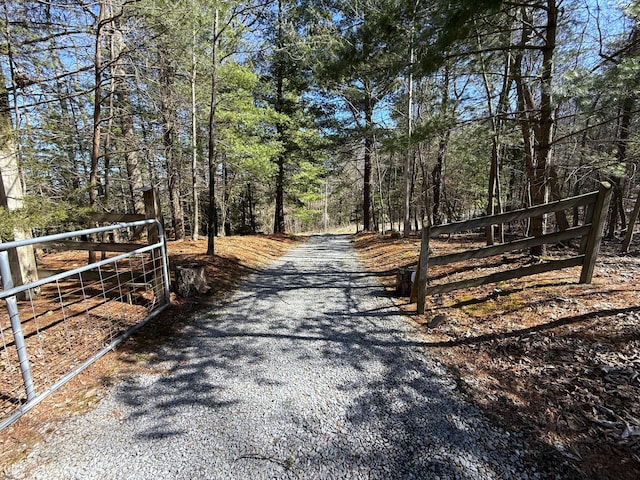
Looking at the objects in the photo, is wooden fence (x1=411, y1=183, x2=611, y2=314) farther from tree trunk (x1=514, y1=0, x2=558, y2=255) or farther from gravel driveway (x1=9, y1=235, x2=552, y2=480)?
tree trunk (x1=514, y1=0, x2=558, y2=255)

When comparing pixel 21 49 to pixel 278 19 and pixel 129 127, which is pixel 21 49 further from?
pixel 278 19

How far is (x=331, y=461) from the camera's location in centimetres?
176

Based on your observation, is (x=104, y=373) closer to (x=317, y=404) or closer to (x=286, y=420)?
(x=286, y=420)

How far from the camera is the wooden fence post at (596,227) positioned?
338 centimetres

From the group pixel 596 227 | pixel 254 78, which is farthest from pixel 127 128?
pixel 596 227

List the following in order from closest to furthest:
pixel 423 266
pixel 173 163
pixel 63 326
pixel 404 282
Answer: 1. pixel 63 326
2. pixel 423 266
3. pixel 404 282
4. pixel 173 163

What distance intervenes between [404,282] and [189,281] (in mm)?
3642

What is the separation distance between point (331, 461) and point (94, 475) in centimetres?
141

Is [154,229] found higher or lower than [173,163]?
lower

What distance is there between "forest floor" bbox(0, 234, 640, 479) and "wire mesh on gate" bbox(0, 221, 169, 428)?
179 mm

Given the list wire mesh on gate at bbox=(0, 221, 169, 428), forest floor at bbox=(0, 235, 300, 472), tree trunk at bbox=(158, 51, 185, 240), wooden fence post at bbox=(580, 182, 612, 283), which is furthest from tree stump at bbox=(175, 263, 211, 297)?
wooden fence post at bbox=(580, 182, 612, 283)

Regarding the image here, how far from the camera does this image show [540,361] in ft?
8.43

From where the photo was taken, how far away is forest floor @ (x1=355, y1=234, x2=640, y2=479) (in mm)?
1813

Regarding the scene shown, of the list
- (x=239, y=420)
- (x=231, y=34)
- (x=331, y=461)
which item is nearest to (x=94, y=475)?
(x=239, y=420)
